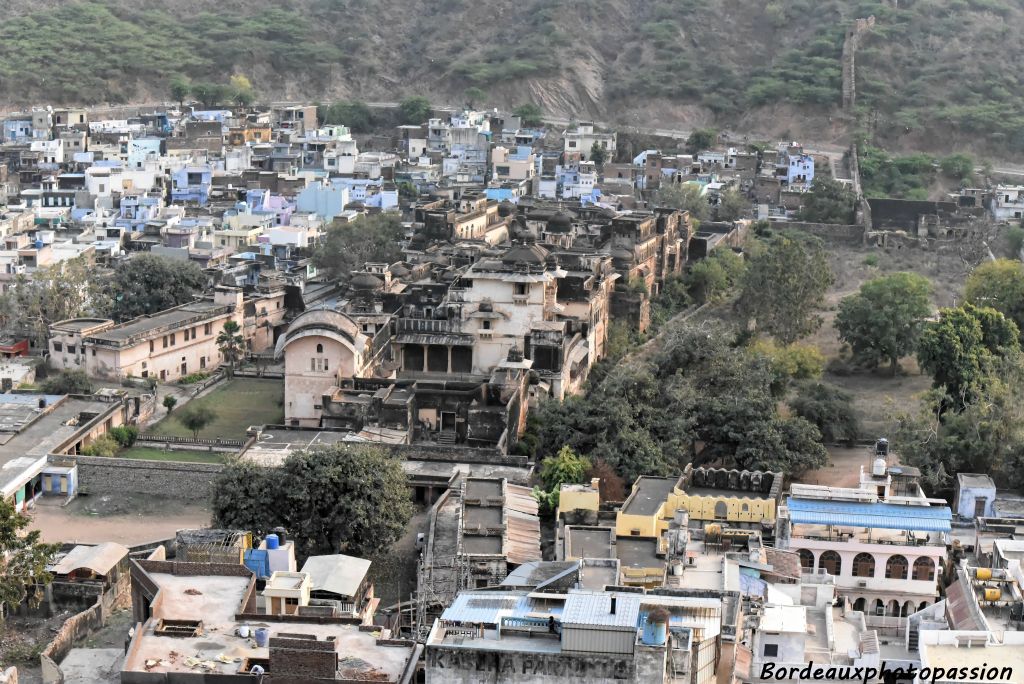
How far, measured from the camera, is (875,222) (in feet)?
224

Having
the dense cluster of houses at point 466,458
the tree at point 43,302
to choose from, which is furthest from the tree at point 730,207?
the tree at point 43,302

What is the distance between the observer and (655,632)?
18422 millimetres

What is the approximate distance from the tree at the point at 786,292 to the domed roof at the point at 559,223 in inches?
276

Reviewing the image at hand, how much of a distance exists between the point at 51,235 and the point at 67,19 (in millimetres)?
49346

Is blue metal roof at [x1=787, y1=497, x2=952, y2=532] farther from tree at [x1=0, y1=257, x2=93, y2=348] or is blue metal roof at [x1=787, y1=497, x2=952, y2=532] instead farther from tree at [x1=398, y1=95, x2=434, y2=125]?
tree at [x1=398, y1=95, x2=434, y2=125]

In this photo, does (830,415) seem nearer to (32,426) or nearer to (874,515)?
(874,515)

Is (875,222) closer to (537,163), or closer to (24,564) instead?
(537,163)

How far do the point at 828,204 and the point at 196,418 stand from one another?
37302 mm

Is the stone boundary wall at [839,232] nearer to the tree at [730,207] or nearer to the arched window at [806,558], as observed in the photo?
the tree at [730,207]

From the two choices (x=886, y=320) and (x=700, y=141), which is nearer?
(x=886, y=320)

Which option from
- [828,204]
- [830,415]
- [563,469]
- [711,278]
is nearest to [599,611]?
[563,469]

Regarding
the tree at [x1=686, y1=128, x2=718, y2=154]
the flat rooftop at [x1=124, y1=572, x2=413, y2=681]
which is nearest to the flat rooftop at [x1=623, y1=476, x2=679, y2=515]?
the flat rooftop at [x1=124, y1=572, x2=413, y2=681]

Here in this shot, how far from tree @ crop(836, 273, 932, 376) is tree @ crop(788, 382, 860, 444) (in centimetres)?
774

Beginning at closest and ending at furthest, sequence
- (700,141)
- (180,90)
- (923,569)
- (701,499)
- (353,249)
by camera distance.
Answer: (923,569) < (701,499) < (353,249) < (700,141) < (180,90)
